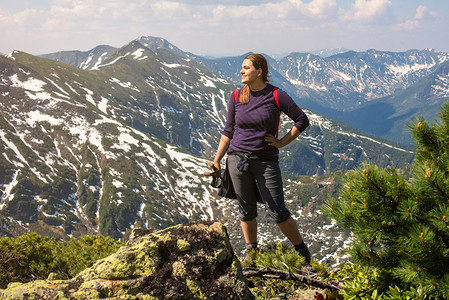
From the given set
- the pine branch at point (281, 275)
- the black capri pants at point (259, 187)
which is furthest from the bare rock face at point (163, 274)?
the black capri pants at point (259, 187)

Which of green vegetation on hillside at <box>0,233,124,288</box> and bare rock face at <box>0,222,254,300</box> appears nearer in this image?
bare rock face at <box>0,222,254,300</box>

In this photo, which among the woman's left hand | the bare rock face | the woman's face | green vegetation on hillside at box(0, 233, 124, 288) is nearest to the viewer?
the bare rock face

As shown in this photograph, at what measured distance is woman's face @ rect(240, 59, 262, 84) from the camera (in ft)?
21.9

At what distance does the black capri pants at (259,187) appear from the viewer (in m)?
6.54

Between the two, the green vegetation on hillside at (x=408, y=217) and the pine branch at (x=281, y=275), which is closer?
the green vegetation on hillside at (x=408, y=217)

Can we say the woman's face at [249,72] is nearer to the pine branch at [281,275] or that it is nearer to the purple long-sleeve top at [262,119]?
the purple long-sleeve top at [262,119]

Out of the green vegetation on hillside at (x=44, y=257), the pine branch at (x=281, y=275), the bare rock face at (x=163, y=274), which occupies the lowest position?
the green vegetation on hillside at (x=44, y=257)

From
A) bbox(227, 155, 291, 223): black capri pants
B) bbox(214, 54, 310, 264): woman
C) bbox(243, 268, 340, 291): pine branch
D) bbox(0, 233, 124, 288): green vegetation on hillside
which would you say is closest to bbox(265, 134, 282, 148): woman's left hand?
bbox(214, 54, 310, 264): woman

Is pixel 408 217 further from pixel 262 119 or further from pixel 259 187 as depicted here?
pixel 262 119

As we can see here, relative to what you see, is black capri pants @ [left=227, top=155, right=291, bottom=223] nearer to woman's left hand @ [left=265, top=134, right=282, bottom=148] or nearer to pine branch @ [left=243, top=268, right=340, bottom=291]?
woman's left hand @ [left=265, top=134, right=282, bottom=148]

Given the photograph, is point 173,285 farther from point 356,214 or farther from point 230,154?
point 230,154

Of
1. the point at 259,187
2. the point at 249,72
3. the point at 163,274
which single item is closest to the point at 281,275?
the point at 259,187

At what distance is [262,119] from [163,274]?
144 inches

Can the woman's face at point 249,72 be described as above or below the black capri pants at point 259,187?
above
